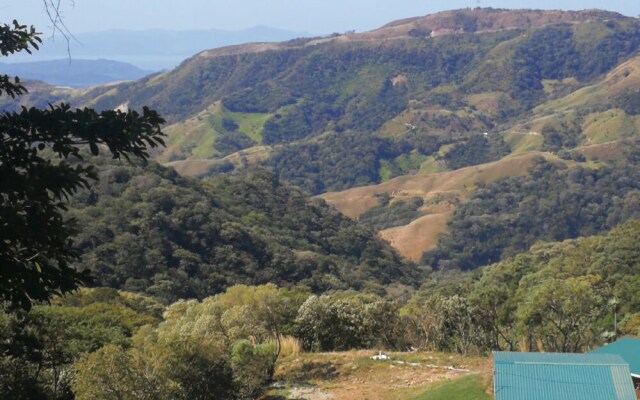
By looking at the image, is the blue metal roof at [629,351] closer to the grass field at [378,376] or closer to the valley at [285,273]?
the grass field at [378,376]

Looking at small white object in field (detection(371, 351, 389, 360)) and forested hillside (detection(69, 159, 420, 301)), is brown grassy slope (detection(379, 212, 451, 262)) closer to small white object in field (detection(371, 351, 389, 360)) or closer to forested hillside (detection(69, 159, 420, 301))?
forested hillside (detection(69, 159, 420, 301))

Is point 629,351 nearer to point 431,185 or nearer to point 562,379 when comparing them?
point 562,379

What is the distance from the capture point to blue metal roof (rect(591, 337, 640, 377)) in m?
18.3

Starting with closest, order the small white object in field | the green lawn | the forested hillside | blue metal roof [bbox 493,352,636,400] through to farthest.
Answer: blue metal roof [bbox 493,352,636,400] < the green lawn < the small white object in field < the forested hillside

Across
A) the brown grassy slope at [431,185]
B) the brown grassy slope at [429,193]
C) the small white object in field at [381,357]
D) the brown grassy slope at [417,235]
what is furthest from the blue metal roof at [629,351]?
the brown grassy slope at [431,185]

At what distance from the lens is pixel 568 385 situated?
567 inches

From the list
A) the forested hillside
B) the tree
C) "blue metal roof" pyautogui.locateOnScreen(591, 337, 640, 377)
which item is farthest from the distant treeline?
the forested hillside

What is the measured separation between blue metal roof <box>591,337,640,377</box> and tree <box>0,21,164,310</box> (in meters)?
16.0

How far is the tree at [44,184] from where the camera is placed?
536 centimetres

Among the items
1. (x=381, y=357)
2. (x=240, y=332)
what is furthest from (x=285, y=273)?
(x=381, y=357)

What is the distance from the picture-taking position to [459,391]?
16.8 metres

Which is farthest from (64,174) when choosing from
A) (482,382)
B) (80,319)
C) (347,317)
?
(347,317)

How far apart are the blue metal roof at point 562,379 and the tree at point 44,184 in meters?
11.0

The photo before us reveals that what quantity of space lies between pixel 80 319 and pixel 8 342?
8.59 metres
